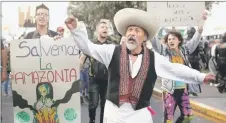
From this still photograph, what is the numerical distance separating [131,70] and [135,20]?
346mm

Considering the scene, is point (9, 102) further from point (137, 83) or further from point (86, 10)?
point (137, 83)

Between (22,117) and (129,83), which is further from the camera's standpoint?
(22,117)

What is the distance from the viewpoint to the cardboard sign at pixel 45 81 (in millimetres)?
4895

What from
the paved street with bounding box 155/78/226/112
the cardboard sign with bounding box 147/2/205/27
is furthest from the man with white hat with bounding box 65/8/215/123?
the paved street with bounding box 155/78/226/112

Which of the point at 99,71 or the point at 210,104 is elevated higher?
the point at 99,71

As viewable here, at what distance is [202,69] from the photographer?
11.1m

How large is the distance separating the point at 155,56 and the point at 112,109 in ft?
1.54

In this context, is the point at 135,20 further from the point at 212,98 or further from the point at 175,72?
the point at 212,98

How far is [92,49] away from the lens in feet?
11.5

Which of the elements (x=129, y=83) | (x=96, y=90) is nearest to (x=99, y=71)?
(x=96, y=90)

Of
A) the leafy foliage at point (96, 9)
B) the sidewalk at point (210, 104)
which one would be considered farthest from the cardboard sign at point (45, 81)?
the leafy foliage at point (96, 9)

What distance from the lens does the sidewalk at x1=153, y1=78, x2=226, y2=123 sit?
7855 millimetres

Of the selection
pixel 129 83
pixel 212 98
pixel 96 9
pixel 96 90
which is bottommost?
pixel 212 98

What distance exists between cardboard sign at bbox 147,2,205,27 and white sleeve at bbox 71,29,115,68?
376 centimetres
